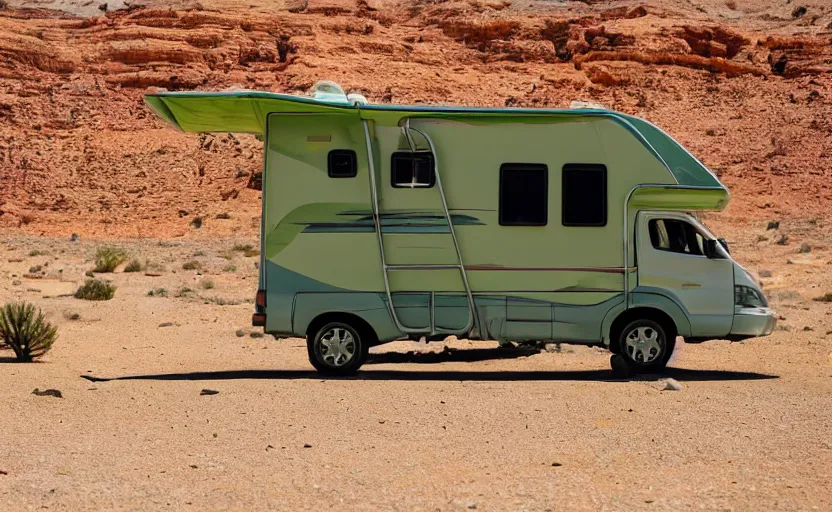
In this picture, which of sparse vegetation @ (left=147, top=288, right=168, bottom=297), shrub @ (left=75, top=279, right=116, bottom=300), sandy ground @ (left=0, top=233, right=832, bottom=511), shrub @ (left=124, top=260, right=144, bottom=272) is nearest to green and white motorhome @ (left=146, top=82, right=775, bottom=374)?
sandy ground @ (left=0, top=233, right=832, bottom=511)

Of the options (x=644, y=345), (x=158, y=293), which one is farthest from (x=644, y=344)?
(x=158, y=293)

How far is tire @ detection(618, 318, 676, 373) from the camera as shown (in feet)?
41.1

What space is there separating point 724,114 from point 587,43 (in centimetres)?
934

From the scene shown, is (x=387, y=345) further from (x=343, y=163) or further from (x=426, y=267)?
(x=343, y=163)

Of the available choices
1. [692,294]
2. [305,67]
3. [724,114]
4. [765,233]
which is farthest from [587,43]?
[692,294]

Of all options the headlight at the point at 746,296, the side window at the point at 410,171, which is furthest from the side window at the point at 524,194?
the headlight at the point at 746,296

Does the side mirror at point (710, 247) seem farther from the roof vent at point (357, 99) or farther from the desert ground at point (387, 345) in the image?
the roof vent at point (357, 99)

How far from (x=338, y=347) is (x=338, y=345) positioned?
0.07 feet

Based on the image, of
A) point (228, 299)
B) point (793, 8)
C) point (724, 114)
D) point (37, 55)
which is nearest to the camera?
point (228, 299)

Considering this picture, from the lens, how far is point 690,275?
12.5m

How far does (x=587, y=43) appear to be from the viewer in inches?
2367

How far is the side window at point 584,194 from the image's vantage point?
12320 millimetres

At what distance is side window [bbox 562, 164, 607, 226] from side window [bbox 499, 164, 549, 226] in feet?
0.74

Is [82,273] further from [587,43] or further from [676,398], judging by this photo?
[587,43]
